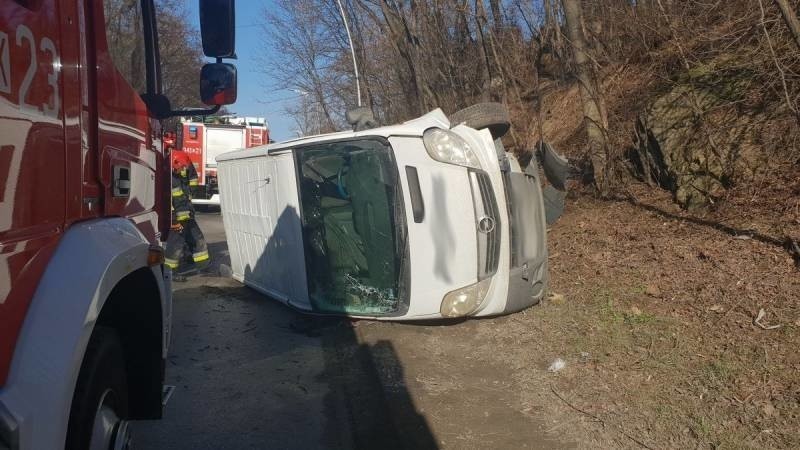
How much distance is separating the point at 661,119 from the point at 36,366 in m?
7.82

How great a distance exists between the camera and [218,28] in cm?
324

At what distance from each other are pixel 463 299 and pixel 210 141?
17.8 m

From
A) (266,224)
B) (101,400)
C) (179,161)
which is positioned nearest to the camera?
(101,400)

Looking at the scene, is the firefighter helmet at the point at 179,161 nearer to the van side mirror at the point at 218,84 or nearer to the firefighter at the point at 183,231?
the firefighter at the point at 183,231

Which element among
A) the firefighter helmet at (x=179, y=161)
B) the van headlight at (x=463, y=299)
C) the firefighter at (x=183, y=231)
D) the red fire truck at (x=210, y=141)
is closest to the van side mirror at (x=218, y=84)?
the van headlight at (x=463, y=299)

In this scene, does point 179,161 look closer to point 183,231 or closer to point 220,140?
point 183,231

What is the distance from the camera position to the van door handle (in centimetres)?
503

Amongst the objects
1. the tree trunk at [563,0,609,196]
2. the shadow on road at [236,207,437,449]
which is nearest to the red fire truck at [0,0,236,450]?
the shadow on road at [236,207,437,449]

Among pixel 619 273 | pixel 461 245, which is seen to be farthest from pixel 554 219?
pixel 461 245

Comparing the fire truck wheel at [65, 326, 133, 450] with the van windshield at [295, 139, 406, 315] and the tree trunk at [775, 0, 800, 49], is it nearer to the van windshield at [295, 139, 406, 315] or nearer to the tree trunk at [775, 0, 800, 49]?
the van windshield at [295, 139, 406, 315]

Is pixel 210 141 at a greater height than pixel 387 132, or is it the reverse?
pixel 210 141

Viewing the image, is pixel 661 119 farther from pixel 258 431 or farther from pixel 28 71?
pixel 28 71

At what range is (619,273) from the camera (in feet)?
20.0

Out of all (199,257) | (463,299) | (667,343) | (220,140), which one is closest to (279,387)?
(463,299)
